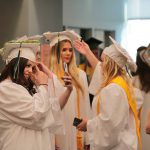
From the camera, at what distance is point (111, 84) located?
344 cm

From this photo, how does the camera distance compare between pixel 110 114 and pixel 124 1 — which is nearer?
pixel 110 114

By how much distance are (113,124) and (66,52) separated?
1471mm

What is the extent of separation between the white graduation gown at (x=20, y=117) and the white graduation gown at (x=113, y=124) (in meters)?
0.47

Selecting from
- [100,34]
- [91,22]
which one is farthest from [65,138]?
[100,34]

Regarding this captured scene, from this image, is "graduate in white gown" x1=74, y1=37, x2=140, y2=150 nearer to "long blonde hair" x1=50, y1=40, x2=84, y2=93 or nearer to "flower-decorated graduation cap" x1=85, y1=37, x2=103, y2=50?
"long blonde hair" x1=50, y1=40, x2=84, y2=93

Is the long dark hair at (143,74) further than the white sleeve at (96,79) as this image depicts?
Yes

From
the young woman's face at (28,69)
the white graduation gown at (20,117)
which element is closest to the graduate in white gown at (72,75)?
the young woman's face at (28,69)

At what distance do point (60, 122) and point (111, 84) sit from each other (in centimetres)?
74

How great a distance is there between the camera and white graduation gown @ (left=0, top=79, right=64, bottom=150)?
3154 mm

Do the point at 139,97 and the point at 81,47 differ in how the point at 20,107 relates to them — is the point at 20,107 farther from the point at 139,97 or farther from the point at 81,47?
the point at 139,97

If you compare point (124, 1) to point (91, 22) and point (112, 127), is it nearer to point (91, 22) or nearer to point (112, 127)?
point (91, 22)

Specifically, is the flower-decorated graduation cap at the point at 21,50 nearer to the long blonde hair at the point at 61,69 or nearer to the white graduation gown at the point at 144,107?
the long blonde hair at the point at 61,69

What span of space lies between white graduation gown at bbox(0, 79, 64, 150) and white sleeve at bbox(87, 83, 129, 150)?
0.48 metres

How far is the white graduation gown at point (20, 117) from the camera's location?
10.3 feet
